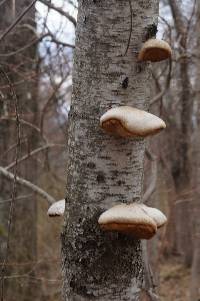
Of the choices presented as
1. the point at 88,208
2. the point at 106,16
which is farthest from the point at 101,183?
the point at 106,16

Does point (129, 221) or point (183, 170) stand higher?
point (183, 170)

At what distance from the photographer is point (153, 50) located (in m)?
1.63

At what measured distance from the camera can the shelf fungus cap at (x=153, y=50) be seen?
1624mm

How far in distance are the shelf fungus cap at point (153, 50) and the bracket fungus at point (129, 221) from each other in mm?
455

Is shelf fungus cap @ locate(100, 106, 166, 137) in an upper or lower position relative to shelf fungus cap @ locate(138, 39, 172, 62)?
lower

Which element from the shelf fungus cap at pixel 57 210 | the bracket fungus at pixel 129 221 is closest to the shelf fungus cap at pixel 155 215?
the bracket fungus at pixel 129 221

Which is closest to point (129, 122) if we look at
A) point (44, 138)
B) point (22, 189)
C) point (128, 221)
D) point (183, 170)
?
point (128, 221)

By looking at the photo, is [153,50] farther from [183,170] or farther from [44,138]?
[183,170]

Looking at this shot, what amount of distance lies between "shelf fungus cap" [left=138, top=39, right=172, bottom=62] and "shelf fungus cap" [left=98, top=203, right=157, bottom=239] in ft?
1.50

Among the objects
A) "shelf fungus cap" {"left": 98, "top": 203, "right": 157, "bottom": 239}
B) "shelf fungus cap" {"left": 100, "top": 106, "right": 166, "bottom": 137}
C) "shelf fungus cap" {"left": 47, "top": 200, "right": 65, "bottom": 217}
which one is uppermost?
"shelf fungus cap" {"left": 100, "top": 106, "right": 166, "bottom": 137}

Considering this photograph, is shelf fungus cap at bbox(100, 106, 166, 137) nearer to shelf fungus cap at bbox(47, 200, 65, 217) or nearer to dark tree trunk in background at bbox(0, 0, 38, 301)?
shelf fungus cap at bbox(47, 200, 65, 217)

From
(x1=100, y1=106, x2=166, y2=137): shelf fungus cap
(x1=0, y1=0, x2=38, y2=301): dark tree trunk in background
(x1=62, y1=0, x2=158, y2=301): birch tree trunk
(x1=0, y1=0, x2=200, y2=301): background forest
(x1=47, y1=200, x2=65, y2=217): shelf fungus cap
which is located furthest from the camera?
(x1=0, y1=0, x2=38, y2=301): dark tree trunk in background

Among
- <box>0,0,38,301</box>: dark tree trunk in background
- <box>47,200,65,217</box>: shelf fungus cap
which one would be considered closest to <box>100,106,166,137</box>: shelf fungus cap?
<box>47,200,65,217</box>: shelf fungus cap

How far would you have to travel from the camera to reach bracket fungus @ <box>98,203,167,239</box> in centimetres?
159
